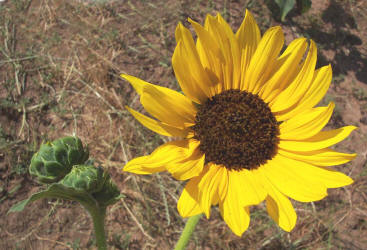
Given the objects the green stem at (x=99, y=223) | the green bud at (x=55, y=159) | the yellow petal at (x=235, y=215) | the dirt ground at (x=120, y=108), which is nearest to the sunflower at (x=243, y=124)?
the yellow petal at (x=235, y=215)

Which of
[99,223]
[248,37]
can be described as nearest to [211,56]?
[248,37]

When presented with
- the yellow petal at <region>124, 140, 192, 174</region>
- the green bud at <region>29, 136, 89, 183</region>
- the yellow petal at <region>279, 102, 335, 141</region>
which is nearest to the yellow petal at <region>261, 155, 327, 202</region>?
the yellow petal at <region>279, 102, 335, 141</region>

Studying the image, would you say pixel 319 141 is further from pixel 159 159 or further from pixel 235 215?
pixel 159 159

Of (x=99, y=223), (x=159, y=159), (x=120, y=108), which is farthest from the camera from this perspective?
(x=120, y=108)

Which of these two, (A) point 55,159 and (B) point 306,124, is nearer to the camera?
(A) point 55,159

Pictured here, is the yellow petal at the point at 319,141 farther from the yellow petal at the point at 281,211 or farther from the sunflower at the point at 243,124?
the yellow petal at the point at 281,211

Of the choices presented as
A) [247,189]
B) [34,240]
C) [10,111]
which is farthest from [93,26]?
[247,189]
